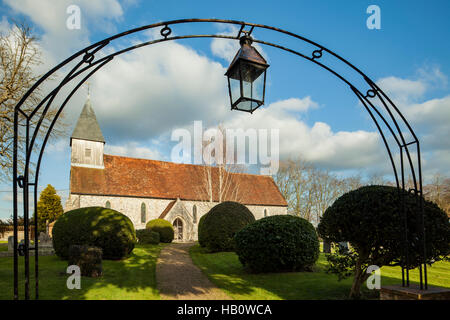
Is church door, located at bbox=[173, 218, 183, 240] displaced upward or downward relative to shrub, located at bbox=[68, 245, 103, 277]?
downward

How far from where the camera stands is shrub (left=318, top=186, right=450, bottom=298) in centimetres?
560

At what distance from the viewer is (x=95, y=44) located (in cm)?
438

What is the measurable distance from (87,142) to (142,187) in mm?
7650

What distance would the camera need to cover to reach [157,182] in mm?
33344

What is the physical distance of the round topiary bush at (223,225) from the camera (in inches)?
617

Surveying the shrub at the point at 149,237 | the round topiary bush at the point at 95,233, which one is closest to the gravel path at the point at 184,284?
the round topiary bush at the point at 95,233

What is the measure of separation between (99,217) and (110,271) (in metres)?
3.54

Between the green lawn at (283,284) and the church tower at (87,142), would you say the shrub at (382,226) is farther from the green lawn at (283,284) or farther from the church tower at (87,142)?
the church tower at (87,142)

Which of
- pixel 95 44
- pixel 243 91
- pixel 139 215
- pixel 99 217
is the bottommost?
pixel 139 215

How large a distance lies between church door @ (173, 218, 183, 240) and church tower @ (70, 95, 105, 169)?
993cm

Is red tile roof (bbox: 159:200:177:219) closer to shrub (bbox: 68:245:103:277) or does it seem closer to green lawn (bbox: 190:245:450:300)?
green lawn (bbox: 190:245:450:300)

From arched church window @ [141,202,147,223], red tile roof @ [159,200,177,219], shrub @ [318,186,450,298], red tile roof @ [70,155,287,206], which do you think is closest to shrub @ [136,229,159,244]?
red tile roof @ [159,200,177,219]
